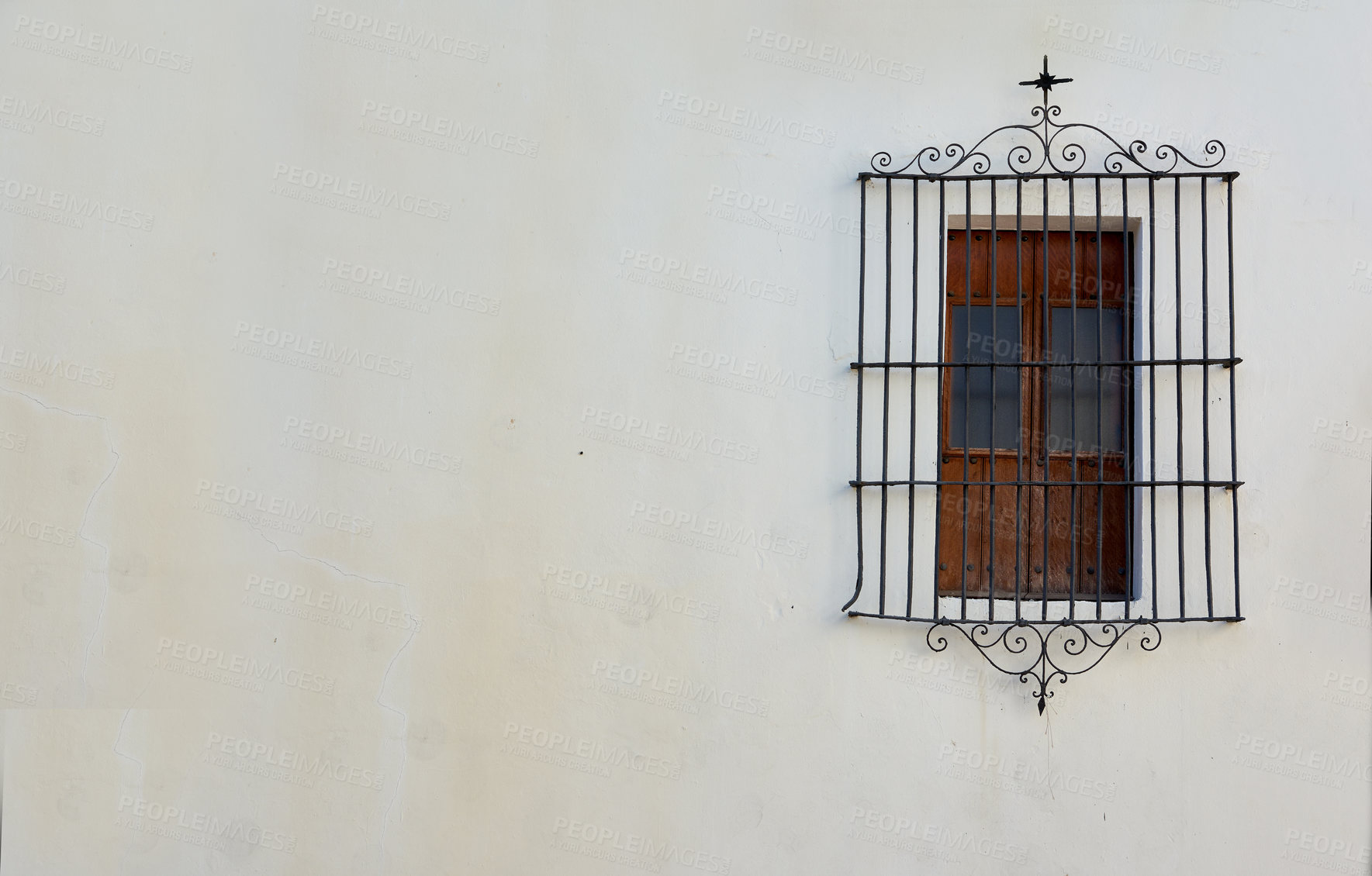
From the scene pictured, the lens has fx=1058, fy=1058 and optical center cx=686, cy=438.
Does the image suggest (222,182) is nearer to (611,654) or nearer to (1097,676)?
(611,654)

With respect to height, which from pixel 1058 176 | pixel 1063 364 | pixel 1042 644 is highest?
pixel 1058 176

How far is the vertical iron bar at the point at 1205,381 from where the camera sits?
9.62 feet

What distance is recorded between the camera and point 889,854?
295 centimetres

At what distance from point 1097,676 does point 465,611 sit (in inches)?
70.8

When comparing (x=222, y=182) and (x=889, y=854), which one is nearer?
(x=889, y=854)

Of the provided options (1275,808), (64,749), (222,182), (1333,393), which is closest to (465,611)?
(64,749)

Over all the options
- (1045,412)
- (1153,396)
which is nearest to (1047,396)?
(1045,412)


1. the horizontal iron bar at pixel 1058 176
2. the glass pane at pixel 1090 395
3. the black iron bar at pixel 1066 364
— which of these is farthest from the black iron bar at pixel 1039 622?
the horizontal iron bar at pixel 1058 176

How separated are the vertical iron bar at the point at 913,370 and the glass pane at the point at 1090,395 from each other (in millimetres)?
410

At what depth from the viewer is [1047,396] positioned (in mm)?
3004

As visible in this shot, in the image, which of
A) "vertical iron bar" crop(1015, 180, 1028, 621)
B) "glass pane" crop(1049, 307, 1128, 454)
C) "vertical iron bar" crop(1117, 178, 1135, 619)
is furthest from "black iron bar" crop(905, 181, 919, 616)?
"vertical iron bar" crop(1117, 178, 1135, 619)

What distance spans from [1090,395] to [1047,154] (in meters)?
0.71

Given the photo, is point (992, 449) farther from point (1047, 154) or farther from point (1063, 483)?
point (1047, 154)

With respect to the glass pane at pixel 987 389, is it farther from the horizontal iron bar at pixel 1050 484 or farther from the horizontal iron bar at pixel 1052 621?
the horizontal iron bar at pixel 1052 621
